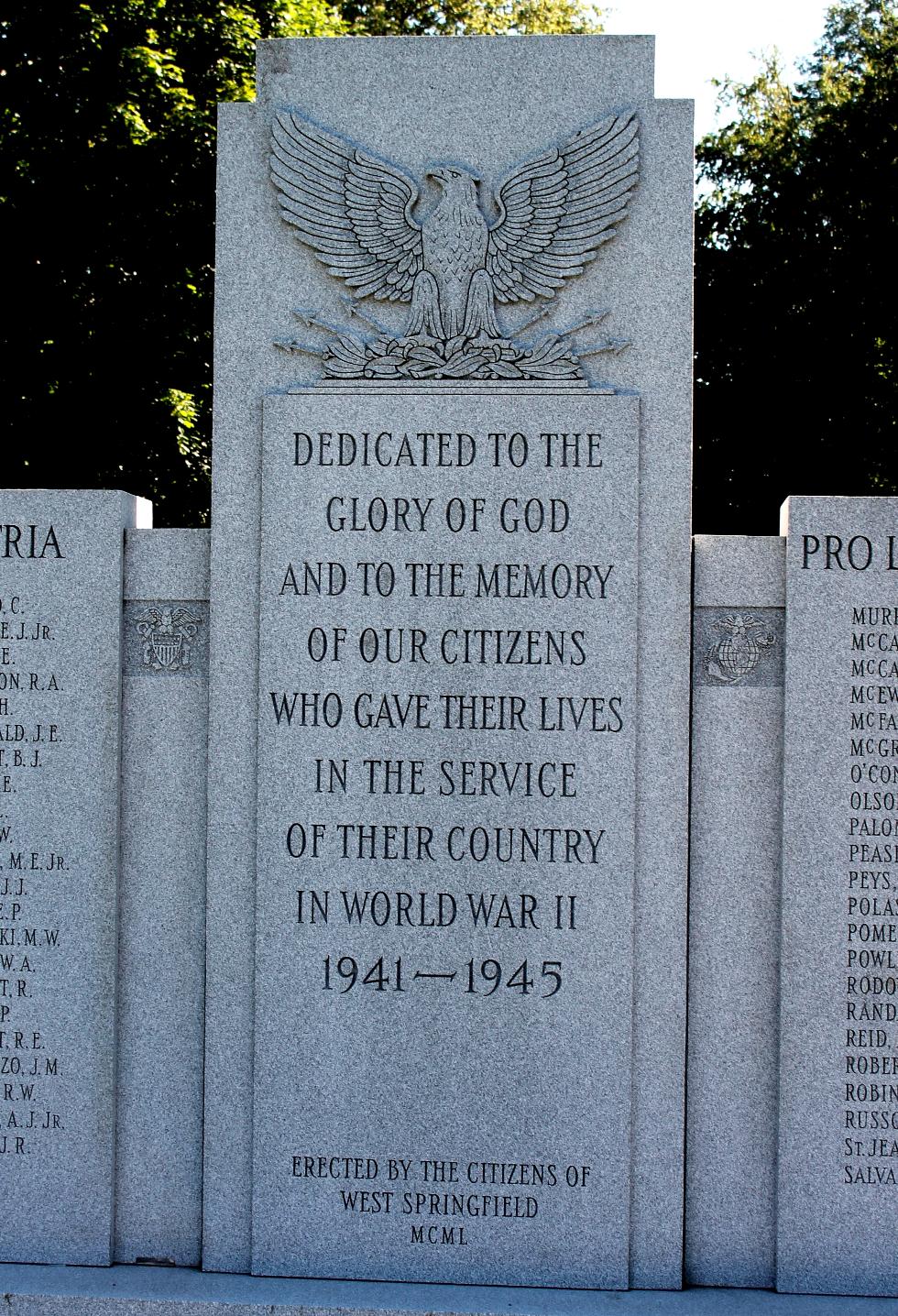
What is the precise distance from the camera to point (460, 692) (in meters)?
6.59

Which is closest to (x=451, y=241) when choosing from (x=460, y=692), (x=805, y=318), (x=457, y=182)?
(x=457, y=182)

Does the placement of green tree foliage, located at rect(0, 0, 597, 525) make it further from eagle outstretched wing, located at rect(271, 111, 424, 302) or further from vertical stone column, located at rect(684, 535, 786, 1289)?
vertical stone column, located at rect(684, 535, 786, 1289)

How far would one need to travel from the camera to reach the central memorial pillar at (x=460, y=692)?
257 inches

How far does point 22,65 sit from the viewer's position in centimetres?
1728

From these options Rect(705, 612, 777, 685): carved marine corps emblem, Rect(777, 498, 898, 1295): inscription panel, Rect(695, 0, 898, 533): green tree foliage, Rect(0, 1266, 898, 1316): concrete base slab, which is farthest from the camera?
Rect(695, 0, 898, 533): green tree foliage

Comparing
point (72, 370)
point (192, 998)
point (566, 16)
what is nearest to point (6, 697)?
point (192, 998)

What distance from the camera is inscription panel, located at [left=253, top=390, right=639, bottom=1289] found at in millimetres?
6523

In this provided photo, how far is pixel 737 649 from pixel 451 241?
228 centimetres

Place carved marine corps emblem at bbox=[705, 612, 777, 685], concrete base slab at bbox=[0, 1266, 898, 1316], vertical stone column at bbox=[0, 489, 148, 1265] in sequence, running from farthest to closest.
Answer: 1. vertical stone column at bbox=[0, 489, 148, 1265]
2. carved marine corps emblem at bbox=[705, 612, 777, 685]
3. concrete base slab at bbox=[0, 1266, 898, 1316]

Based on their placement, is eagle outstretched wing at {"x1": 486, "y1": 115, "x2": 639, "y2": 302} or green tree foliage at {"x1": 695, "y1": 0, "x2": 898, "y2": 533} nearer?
eagle outstretched wing at {"x1": 486, "y1": 115, "x2": 639, "y2": 302}

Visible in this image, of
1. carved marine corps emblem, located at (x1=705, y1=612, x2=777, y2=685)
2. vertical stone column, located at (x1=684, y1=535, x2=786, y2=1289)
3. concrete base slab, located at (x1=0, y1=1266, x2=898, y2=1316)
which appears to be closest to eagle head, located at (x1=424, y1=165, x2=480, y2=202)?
→ vertical stone column, located at (x1=684, y1=535, x2=786, y2=1289)

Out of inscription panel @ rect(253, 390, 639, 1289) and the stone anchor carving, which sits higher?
the stone anchor carving

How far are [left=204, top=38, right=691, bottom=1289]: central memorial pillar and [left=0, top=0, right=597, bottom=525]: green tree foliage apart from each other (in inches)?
452

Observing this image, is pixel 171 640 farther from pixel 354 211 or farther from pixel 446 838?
pixel 354 211
